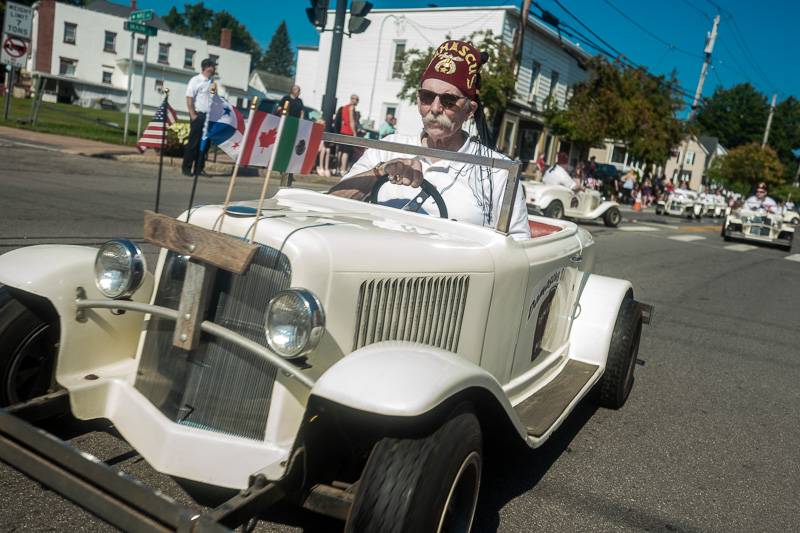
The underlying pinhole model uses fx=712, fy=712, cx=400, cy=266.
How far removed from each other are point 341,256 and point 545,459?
1864 mm

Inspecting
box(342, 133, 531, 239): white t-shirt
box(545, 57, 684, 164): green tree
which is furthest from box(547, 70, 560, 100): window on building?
box(342, 133, 531, 239): white t-shirt

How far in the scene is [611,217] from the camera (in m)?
19.1

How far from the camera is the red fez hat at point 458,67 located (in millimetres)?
3703

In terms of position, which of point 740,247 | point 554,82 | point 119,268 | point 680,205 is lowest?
point 740,247

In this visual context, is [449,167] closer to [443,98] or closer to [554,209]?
[443,98]

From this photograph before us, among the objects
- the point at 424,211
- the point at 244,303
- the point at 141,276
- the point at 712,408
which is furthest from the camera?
the point at 712,408

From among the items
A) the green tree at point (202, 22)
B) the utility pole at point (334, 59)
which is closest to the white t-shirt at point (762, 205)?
the utility pole at point (334, 59)

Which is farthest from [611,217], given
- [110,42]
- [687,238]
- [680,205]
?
[110,42]

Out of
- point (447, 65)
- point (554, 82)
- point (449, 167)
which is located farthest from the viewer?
point (554, 82)

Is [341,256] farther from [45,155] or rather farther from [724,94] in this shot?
[724,94]

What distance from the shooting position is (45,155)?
44.2 ft

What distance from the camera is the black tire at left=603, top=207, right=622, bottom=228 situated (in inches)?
748

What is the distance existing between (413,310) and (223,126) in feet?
3.48

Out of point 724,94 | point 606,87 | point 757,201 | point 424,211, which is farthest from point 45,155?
point 724,94
